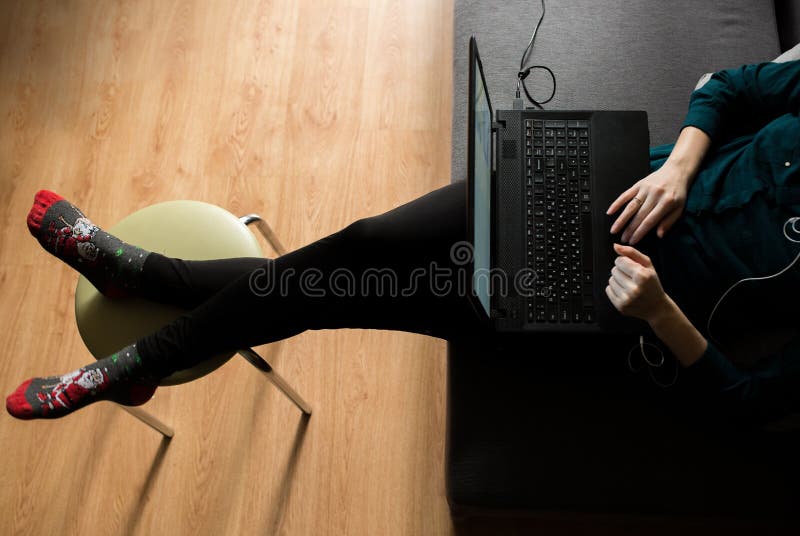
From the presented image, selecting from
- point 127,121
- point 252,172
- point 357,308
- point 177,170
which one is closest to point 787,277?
point 357,308

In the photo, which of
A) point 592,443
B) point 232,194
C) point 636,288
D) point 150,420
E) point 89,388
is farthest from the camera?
point 232,194

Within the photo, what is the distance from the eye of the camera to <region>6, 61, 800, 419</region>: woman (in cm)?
104

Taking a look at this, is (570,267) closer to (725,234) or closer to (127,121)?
(725,234)

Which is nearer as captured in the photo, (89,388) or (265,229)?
(89,388)

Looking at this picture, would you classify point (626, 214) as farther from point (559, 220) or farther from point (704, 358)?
point (704, 358)

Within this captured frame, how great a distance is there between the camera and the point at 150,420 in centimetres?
141

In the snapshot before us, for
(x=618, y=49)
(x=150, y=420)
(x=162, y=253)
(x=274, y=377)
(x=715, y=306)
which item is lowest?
(x=150, y=420)

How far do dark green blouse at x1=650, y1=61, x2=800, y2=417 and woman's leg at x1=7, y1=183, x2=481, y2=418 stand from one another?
15.4 inches

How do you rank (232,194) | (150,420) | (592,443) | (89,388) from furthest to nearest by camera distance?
(232,194) → (150,420) → (89,388) → (592,443)

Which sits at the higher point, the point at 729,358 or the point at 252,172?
the point at 252,172

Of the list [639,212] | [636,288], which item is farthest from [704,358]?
[639,212]

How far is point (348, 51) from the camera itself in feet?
6.25

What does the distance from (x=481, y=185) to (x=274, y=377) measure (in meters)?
0.62

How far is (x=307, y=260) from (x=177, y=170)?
0.86 meters
